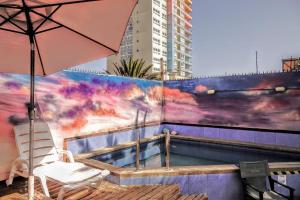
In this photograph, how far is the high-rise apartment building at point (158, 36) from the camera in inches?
2263

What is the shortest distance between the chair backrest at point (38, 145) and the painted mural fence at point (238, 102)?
8773 millimetres

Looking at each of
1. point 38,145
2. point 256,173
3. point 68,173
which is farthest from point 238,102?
point 68,173

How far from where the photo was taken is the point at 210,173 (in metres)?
6.12

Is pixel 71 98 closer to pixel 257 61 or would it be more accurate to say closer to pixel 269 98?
pixel 269 98

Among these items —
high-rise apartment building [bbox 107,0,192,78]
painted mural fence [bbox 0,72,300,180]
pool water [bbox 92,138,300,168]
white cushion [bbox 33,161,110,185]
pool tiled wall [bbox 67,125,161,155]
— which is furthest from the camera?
high-rise apartment building [bbox 107,0,192,78]

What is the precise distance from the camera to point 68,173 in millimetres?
→ 4594

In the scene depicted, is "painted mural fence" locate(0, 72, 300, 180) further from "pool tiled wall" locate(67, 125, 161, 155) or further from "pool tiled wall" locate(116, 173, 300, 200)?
"pool tiled wall" locate(116, 173, 300, 200)

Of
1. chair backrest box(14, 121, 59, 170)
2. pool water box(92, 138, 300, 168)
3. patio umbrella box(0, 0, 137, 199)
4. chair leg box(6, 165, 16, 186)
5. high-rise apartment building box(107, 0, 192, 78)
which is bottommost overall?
pool water box(92, 138, 300, 168)

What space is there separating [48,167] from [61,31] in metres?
2.86

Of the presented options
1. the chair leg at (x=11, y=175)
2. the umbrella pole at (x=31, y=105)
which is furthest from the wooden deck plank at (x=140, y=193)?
the chair leg at (x=11, y=175)

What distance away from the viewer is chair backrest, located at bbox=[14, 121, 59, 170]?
539 cm

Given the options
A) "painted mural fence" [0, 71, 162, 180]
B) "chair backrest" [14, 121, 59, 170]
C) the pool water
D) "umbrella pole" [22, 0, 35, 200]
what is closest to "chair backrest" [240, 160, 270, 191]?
the pool water

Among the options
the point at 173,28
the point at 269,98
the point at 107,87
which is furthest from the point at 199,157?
the point at 173,28

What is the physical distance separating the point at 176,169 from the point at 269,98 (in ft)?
23.9
